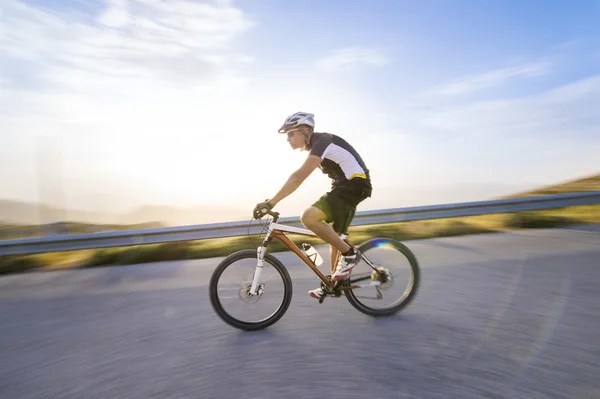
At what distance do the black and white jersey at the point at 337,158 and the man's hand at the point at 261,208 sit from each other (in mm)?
645

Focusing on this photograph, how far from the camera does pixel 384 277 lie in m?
4.91

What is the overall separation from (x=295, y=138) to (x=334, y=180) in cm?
57

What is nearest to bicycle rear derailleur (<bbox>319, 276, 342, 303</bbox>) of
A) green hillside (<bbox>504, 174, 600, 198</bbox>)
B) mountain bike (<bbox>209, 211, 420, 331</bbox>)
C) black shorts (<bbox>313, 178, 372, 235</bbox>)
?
mountain bike (<bbox>209, 211, 420, 331</bbox>)

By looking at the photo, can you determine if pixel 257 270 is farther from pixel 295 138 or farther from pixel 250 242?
pixel 250 242

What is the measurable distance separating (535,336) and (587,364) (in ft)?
1.93

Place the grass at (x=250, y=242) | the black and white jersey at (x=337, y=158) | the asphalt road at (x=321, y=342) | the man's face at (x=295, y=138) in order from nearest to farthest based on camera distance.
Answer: the asphalt road at (x=321, y=342)
the black and white jersey at (x=337, y=158)
the man's face at (x=295, y=138)
the grass at (x=250, y=242)

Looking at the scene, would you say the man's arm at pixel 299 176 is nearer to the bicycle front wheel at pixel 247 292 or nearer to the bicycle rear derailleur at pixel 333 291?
the bicycle front wheel at pixel 247 292

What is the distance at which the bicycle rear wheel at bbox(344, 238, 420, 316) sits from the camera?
191 inches

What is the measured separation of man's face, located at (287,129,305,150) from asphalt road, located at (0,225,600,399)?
65.3 inches

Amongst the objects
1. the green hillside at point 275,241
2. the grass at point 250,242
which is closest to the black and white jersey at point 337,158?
the grass at point 250,242

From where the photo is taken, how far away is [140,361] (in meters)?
3.79

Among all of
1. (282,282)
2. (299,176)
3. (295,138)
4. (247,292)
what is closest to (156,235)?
(247,292)

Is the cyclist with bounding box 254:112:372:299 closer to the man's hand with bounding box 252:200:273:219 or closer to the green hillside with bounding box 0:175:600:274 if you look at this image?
the man's hand with bounding box 252:200:273:219

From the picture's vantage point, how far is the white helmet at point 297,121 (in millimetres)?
4715
